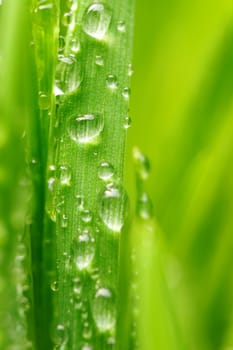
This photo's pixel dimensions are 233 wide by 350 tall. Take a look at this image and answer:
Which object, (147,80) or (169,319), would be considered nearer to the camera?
(169,319)

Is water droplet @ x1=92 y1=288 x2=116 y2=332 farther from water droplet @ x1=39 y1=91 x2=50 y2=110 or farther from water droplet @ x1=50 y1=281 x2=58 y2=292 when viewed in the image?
water droplet @ x1=39 y1=91 x2=50 y2=110

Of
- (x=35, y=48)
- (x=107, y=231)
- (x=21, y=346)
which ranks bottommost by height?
(x=21, y=346)

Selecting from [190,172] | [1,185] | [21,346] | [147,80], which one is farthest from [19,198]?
[147,80]

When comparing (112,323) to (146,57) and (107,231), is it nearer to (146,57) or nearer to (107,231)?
(107,231)

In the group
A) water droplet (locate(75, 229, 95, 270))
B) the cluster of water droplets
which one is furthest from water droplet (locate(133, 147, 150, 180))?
water droplet (locate(75, 229, 95, 270))

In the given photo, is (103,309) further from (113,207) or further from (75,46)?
(75,46)

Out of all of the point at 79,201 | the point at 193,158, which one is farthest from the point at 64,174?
the point at 193,158
